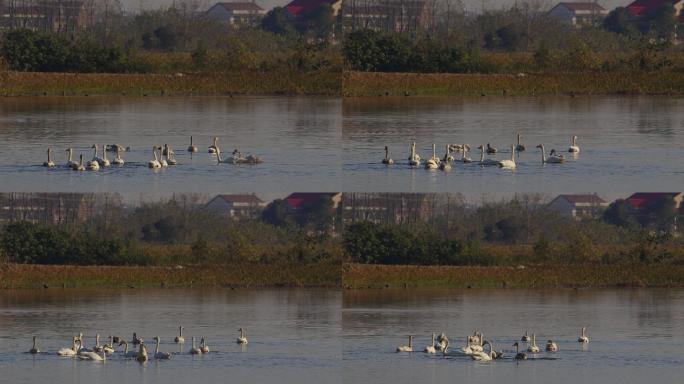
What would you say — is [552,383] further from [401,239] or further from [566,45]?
[566,45]

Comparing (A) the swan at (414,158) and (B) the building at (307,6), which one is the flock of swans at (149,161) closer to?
(A) the swan at (414,158)

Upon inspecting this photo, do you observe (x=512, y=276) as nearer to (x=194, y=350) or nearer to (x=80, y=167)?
(x=80, y=167)

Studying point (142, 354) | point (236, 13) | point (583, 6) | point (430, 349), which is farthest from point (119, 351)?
point (583, 6)

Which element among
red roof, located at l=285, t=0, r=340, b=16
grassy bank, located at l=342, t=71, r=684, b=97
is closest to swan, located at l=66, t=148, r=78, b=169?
grassy bank, located at l=342, t=71, r=684, b=97

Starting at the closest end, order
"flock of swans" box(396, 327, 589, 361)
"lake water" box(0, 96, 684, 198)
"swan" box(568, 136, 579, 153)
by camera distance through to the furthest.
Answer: "flock of swans" box(396, 327, 589, 361) → "lake water" box(0, 96, 684, 198) → "swan" box(568, 136, 579, 153)

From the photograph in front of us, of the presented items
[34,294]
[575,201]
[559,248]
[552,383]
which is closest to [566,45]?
[559,248]

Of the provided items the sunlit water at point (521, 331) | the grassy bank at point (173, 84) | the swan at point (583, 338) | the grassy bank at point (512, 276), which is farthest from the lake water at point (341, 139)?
the grassy bank at point (512, 276)

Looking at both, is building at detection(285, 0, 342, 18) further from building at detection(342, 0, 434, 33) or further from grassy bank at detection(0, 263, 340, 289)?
grassy bank at detection(0, 263, 340, 289)
